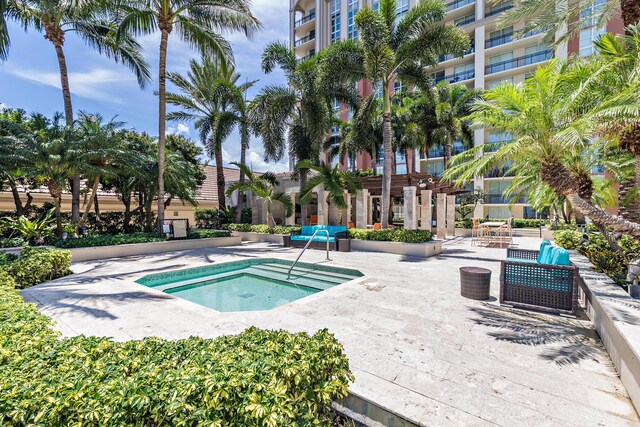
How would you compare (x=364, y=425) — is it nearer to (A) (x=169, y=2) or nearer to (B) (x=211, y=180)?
(A) (x=169, y=2)

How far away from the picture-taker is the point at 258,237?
62.7ft

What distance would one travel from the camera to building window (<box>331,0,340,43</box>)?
38.7 meters

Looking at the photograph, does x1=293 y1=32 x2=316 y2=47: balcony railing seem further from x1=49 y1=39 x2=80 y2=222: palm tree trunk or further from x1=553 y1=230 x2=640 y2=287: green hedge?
x1=553 y1=230 x2=640 y2=287: green hedge

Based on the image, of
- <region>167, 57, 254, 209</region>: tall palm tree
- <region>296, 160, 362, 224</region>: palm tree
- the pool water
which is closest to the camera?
the pool water

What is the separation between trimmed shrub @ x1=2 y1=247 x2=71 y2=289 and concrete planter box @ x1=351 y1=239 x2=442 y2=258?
1119 centimetres

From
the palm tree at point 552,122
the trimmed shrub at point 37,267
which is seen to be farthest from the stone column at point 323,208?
the trimmed shrub at point 37,267

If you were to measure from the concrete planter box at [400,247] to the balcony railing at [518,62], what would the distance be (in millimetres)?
27854

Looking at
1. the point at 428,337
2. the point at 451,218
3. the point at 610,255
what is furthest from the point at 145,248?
the point at 451,218

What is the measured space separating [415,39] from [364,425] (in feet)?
49.5

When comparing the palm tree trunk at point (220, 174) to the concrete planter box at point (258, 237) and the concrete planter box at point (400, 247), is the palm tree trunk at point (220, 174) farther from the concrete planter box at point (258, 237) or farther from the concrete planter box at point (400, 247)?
the concrete planter box at point (400, 247)

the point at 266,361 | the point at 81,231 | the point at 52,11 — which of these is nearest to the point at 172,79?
the point at 52,11

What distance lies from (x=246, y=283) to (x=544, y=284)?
788 cm

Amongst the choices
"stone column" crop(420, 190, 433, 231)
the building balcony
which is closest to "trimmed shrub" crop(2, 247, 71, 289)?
"stone column" crop(420, 190, 433, 231)

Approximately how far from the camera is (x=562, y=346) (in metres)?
4.38
